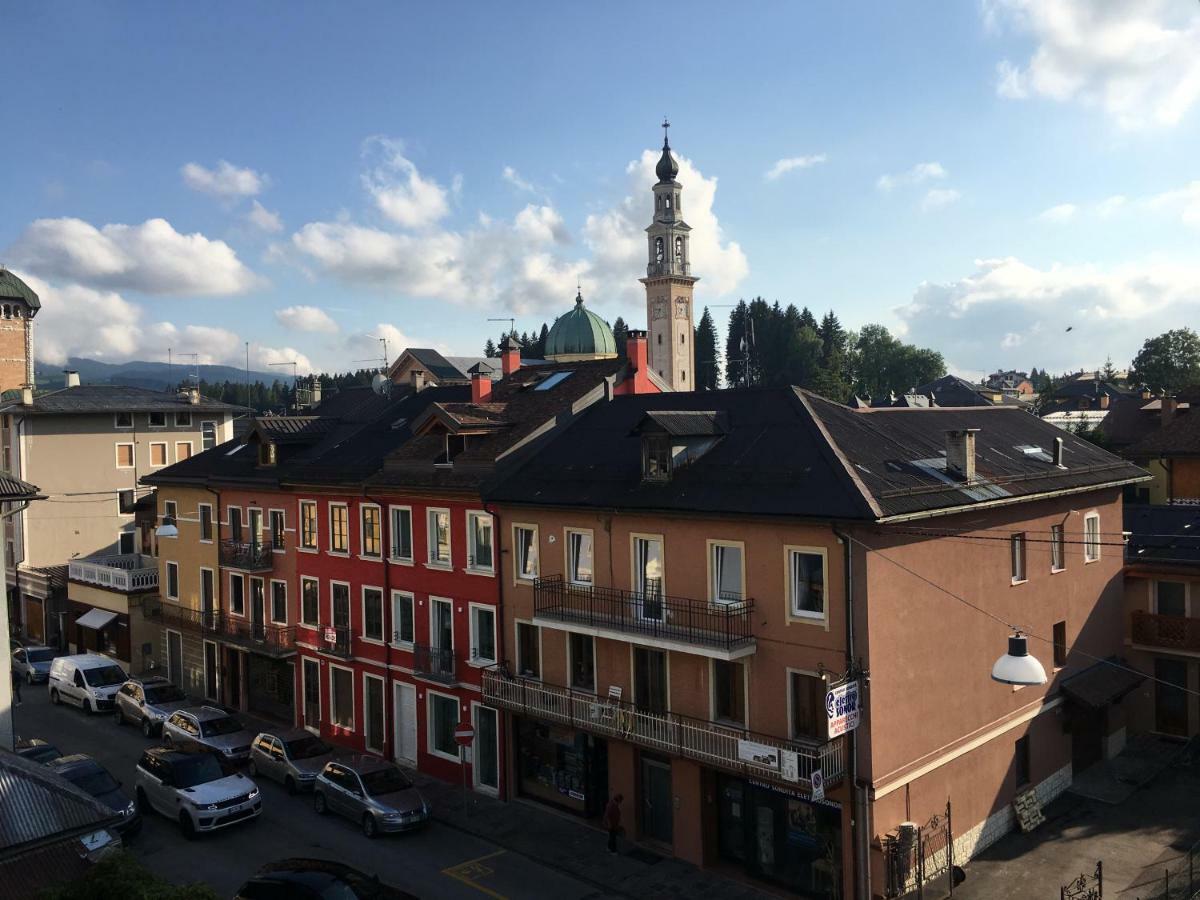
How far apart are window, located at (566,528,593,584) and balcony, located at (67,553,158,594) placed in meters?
26.3

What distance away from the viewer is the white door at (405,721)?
3005 centimetres

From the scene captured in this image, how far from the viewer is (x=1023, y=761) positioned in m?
24.8

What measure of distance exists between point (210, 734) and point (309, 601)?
5.37 metres

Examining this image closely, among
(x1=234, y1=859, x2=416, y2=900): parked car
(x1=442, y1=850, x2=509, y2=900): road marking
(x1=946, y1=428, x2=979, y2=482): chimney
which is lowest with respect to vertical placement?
(x1=442, y1=850, x2=509, y2=900): road marking

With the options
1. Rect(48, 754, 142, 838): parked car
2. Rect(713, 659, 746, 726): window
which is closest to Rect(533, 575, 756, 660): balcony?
Rect(713, 659, 746, 726): window

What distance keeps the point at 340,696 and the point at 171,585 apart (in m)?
13.5

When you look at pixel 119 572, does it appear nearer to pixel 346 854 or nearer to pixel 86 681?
pixel 86 681

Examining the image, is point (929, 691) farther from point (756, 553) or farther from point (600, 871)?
point (600, 871)

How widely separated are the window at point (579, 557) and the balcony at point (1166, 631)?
17.1 metres

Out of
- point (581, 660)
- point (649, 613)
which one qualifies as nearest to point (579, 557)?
point (581, 660)

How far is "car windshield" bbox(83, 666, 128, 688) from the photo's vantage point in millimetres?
37594

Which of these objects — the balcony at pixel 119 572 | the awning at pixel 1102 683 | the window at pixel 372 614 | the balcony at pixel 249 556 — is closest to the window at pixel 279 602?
the balcony at pixel 249 556

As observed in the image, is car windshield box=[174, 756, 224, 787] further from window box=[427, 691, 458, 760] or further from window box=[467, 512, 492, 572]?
window box=[467, 512, 492, 572]

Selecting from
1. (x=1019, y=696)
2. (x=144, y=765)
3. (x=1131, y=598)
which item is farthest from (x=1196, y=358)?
(x=144, y=765)
